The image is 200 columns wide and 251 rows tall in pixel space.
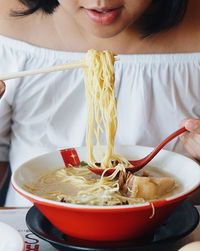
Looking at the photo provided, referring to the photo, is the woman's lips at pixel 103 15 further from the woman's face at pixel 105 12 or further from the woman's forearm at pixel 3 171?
the woman's forearm at pixel 3 171

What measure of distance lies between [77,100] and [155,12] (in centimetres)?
36

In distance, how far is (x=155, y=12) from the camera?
1.53 metres

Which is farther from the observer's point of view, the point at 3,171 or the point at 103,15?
the point at 3,171

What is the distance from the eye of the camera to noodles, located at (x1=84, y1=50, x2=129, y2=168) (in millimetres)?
1135

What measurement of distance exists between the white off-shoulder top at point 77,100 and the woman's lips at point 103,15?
32 cm

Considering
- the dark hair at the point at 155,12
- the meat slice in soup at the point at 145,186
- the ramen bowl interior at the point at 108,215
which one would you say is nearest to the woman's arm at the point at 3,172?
the dark hair at the point at 155,12

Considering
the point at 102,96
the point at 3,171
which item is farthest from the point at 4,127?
the point at 102,96

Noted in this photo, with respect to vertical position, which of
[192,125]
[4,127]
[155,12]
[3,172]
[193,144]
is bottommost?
[3,172]

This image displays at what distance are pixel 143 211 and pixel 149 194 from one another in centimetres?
10

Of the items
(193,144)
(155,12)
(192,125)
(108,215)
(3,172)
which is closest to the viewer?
(108,215)

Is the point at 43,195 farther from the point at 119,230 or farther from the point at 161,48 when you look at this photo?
the point at 161,48

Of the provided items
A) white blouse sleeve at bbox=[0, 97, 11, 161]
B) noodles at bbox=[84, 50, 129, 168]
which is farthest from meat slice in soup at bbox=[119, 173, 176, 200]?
white blouse sleeve at bbox=[0, 97, 11, 161]

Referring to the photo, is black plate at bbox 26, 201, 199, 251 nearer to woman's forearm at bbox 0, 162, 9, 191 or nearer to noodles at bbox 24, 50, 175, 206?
noodles at bbox 24, 50, 175, 206

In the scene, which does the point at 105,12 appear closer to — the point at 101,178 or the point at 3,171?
the point at 101,178
